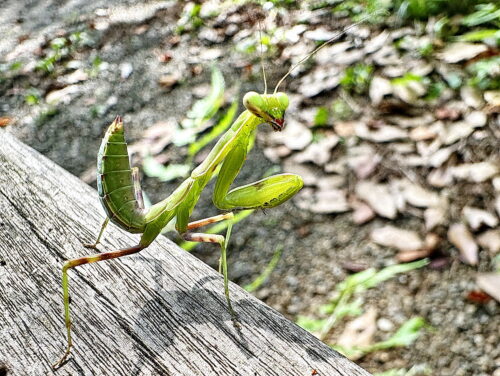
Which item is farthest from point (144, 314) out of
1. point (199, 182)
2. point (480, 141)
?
point (480, 141)

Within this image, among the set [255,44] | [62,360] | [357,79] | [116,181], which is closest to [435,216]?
[357,79]

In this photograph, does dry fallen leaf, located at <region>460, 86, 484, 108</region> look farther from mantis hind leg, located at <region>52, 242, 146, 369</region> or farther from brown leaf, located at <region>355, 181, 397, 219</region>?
mantis hind leg, located at <region>52, 242, 146, 369</region>

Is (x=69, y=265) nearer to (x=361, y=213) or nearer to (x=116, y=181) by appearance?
(x=116, y=181)

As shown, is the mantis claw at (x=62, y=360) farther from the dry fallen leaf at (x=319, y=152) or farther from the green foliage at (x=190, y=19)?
the green foliage at (x=190, y=19)

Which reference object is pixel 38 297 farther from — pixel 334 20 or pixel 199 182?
pixel 334 20

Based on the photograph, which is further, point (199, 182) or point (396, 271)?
point (396, 271)

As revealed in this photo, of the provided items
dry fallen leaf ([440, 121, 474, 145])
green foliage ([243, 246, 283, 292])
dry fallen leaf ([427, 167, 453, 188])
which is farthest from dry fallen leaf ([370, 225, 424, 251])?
dry fallen leaf ([440, 121, 474, 145])

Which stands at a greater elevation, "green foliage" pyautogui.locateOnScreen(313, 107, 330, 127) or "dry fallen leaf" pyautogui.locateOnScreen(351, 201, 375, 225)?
"green foliage" pyautogui.locateOnScreen(313, 107, 330, 127)
